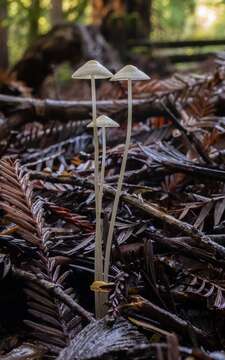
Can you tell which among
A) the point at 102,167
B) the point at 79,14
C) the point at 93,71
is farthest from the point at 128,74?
the point at 79,14

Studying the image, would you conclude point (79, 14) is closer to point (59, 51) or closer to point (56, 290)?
point (59, 51)

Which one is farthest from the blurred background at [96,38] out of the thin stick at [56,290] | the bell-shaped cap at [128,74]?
the thin stick at [56,290]

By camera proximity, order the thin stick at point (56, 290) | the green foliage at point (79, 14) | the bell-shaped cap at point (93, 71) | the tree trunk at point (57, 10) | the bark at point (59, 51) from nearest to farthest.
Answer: the thin stick at point (56, 290)
the bell-shaped cap at point (93, 71)
the bark at point (59, 51)
the green foliage at point (79, 14)
the tree trunk at point (57, 10)

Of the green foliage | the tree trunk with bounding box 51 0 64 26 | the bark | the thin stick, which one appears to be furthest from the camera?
the tree trunk with bounding box 51 0 64 26

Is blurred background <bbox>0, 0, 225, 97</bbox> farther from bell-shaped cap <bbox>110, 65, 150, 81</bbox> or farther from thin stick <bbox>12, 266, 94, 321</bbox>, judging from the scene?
thin stick <bbox>12, 266, 94, 321</bbox>

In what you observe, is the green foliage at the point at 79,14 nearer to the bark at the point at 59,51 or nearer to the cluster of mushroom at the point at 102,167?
the bark at the point at 59,51

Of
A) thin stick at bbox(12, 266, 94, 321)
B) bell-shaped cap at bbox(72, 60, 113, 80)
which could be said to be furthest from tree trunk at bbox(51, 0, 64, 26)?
thin stick at bbox(12, 266, 94, 321)

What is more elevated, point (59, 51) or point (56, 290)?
point (59, 51)

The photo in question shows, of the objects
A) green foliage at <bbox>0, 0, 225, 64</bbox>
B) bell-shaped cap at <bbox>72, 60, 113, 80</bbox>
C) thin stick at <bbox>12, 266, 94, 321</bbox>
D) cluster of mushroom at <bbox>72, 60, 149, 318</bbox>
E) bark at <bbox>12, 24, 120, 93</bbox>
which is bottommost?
thin stick at <bbox>12, 266, 94, 321</bbox>

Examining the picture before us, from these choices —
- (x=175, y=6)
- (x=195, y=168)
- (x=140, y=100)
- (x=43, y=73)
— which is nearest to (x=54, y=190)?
(x=195, y=168)

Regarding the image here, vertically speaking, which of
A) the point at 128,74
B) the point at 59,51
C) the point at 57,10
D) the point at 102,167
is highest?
the point at 57,10

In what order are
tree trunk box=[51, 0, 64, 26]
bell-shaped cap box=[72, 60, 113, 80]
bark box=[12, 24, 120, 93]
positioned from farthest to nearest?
1. tree trunk box=[51, 0, 64, 26]
2. bark box=[12, 24, 120, 93]
3. bell-shaped cap box=[72, 60, 113, 80]
